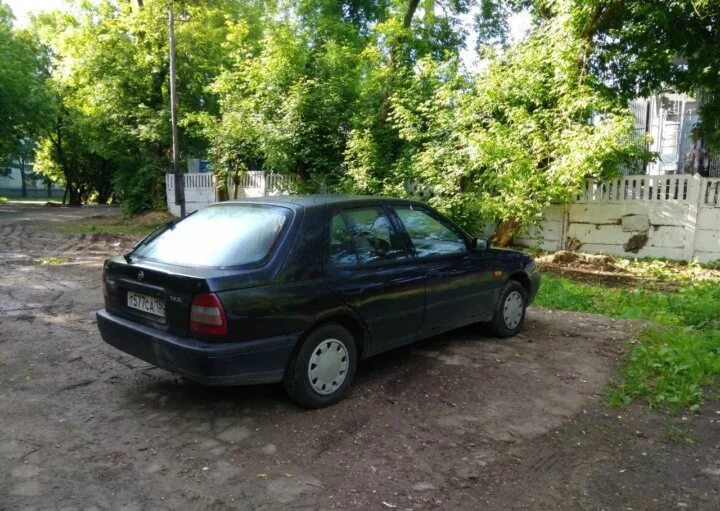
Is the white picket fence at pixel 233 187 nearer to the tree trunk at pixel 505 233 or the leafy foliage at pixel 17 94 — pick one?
the tree trunk at pixel 505 233

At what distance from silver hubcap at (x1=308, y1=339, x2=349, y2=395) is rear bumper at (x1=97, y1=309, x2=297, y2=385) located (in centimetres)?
24

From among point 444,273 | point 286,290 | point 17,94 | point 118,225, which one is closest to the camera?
point 286,290

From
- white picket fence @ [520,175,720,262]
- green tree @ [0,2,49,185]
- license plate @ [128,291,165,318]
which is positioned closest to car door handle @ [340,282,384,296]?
license plate @ [128,291,165,318]

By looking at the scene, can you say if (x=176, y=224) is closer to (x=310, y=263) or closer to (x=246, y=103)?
(x=310, y=263)

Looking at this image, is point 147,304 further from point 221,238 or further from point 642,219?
point 642,219

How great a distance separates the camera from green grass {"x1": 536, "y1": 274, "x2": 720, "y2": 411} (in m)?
4.32

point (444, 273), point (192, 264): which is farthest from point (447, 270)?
point (192, 264)

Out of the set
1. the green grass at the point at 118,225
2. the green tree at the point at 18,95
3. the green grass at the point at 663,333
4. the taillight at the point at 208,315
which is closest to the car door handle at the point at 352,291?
the taillight at the point at 208,315

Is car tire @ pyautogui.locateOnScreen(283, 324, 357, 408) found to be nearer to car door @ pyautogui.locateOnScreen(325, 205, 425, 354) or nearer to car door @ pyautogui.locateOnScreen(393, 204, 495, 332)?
car door @ pyautogui.locateOnScreen(325, 205, 425, 354)

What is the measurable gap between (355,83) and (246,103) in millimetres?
2840

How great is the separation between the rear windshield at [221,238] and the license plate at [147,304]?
0.29 metres

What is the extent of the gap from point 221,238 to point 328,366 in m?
1.20

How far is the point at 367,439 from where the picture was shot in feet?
11.5

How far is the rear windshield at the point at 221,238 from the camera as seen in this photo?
372 cm
